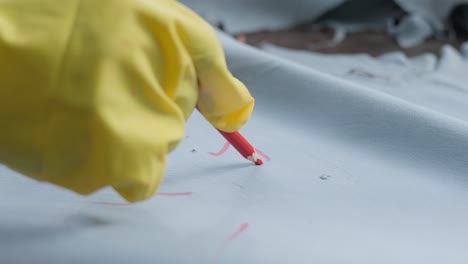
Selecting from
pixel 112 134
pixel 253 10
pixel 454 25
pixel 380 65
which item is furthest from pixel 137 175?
pixel 454 25

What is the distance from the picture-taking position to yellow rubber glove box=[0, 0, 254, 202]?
1.03ft

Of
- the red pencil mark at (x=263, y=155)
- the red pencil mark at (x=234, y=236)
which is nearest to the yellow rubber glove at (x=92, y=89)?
the red pencil mark at (x=234, y=236)

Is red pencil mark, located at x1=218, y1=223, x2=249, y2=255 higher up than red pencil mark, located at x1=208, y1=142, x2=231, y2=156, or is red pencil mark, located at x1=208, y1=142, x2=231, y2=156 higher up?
red pencil mark, located at x1=218, y1=223, x2=249, y2=255

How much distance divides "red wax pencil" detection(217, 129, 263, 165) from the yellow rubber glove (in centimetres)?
13

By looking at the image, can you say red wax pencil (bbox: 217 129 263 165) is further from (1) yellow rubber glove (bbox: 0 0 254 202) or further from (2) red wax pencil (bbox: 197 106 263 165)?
(1) yellow rubber glove (bbox: 0 0 254 202)

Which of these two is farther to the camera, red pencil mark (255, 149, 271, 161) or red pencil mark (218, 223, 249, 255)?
red pencil mark (255, 149, 271, 161)

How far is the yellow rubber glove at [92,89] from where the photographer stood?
0.31 metres

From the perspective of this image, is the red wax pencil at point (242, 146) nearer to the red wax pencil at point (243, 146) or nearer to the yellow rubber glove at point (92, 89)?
the red wax pencil at point (243, 146)

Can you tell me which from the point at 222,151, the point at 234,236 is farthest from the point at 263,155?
the point at 234,236

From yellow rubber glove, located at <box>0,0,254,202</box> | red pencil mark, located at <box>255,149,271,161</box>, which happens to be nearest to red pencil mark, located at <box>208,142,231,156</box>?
red pencil mark, located at <box>255,149,271,161</box>

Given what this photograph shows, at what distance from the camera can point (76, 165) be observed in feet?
1.06

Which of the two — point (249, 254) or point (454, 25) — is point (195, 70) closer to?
point (249, 254)

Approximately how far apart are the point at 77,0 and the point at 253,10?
2.37 ft

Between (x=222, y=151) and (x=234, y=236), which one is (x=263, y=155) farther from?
(x=234, y=236)
